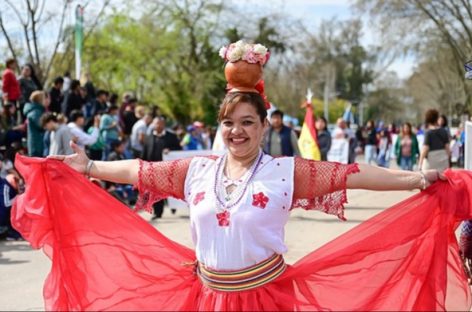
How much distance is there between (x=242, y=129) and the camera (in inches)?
139

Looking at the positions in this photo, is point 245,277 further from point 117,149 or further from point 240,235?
point 117,149

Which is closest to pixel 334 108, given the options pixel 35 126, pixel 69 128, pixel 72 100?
pixel 72 100

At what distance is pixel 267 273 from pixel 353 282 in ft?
1.87

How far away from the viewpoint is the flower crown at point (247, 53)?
11.9 feet

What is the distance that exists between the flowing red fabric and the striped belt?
4 cm

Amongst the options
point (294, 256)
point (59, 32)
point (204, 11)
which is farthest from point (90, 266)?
point (204, 11)

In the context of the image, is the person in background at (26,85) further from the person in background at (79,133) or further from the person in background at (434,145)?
the person in background at (434,145)

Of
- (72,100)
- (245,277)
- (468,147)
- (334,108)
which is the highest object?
(334,108)

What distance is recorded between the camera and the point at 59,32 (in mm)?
20891

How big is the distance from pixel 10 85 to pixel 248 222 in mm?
11476

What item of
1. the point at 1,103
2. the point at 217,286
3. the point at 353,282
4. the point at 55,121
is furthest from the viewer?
the point at 1,103

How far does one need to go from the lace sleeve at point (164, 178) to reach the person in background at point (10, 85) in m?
10.4

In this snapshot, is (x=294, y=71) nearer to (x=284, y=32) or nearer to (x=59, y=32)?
(x=284, y=32)

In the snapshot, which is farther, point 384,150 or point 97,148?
point 384,150
